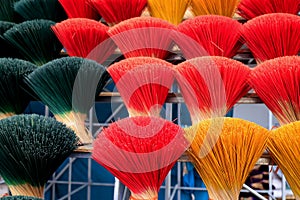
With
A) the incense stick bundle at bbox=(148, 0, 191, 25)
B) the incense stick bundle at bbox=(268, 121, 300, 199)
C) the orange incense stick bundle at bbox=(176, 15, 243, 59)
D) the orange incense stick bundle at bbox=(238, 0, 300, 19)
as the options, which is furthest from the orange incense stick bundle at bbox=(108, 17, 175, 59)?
the incense stick bundle at bbox=(268, 121, 300, 199)

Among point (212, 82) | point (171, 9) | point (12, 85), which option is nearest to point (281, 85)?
point (212, 82)

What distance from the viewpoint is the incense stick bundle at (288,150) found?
2.09 feet

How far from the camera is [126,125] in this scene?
641 millimetres

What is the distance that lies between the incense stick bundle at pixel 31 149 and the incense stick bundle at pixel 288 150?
0.35 meters

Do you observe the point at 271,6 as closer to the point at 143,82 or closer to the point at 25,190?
the point at 143,82

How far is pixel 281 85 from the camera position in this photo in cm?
75

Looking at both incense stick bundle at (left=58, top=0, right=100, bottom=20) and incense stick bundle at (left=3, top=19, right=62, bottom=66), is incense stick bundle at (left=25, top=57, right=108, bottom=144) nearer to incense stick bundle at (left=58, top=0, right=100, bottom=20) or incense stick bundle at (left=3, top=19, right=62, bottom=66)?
incense stick bundle at (left=3, top=19, right=62, bottom=66)

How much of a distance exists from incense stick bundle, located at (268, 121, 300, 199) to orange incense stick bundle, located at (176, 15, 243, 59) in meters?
0.31

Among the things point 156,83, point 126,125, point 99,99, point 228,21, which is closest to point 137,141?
point 126,125

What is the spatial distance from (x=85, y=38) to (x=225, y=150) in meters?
0.49

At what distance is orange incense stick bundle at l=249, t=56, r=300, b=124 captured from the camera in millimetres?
746

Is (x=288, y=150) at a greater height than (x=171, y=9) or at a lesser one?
lesser

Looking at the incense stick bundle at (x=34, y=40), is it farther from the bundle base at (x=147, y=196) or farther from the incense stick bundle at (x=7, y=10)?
the bundle base at (x=147, y=196)

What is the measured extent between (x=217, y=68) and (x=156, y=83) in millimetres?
122
